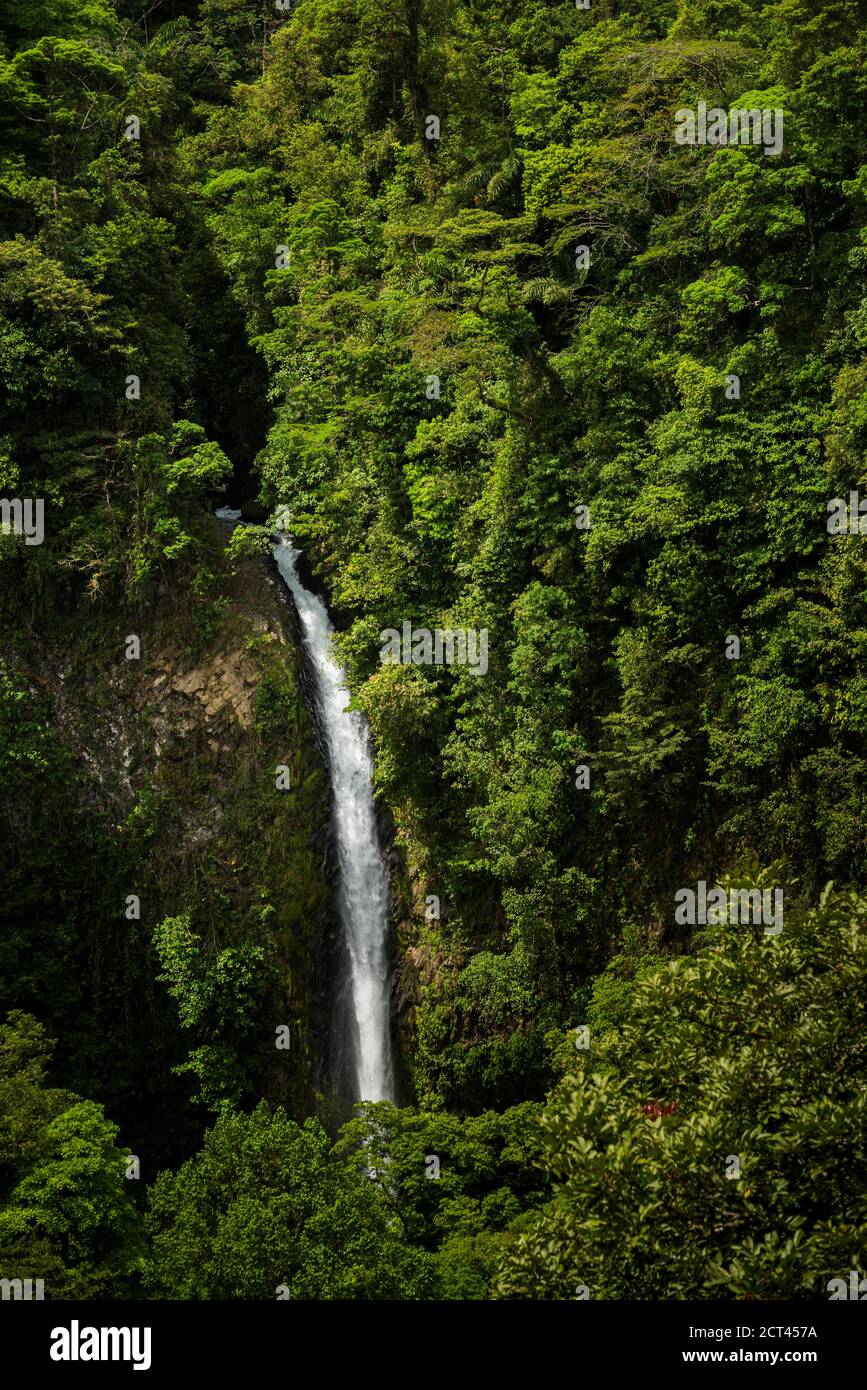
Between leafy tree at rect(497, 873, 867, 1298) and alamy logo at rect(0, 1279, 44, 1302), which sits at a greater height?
leafy tree at rect(497, 873, 867, 1298)

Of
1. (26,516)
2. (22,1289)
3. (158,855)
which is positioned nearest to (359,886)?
(158,855)

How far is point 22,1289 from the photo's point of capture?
566 inches

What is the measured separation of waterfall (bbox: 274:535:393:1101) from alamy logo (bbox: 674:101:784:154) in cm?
1050

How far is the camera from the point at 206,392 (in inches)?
1078

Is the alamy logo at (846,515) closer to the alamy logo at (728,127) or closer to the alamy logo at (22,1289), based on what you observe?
the alamy logo at (728,127)

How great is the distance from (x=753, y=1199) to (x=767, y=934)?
95.2 inches

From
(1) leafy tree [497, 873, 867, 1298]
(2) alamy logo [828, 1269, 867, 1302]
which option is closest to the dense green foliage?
(1) leafy tree [497, 873, 867, 1298]

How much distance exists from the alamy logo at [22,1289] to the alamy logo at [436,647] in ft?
34.4

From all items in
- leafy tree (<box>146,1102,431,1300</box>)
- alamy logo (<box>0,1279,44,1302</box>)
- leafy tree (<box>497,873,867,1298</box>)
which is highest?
leafy tree (<box>497,873,867,1298</box>)

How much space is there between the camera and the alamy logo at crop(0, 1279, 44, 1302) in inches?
563

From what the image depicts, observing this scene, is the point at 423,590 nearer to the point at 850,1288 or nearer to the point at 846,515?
the point at 846,515

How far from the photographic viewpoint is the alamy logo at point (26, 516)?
22.2 meters
